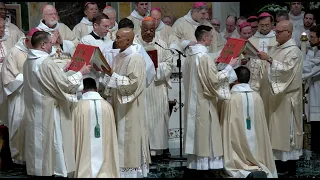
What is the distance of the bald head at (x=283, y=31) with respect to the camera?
960 cm

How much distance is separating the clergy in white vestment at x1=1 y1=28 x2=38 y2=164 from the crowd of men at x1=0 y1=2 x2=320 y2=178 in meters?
0.01

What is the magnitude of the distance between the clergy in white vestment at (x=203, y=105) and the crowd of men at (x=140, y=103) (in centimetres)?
1

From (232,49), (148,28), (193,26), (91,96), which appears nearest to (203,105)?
(232,49)

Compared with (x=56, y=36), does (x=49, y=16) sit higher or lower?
higher

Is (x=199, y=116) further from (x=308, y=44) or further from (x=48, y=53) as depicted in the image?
(x=308, y=44)

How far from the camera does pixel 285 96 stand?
9742mm

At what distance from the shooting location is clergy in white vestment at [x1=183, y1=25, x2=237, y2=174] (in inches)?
355

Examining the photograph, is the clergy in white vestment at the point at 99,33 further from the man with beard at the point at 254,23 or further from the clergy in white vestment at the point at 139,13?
the man with beard at the point at 254,23

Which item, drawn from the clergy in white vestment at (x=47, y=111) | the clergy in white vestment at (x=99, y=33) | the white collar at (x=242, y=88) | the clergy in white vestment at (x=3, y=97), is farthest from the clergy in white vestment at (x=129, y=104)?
the clergy in white vestment at (x=3, y=97)

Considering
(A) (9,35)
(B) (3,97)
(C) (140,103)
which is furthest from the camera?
(A) (9,35)

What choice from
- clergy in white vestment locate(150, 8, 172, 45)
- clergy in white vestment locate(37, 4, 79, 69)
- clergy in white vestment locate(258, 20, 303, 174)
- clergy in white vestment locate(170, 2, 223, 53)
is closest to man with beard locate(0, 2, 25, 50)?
clergy in white vestment locate(37, 4, 79, 69)

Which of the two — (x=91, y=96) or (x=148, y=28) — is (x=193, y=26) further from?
(x=91, y=96)

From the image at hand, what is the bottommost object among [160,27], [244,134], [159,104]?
[244,134]

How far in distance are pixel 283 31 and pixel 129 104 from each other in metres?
2.26
